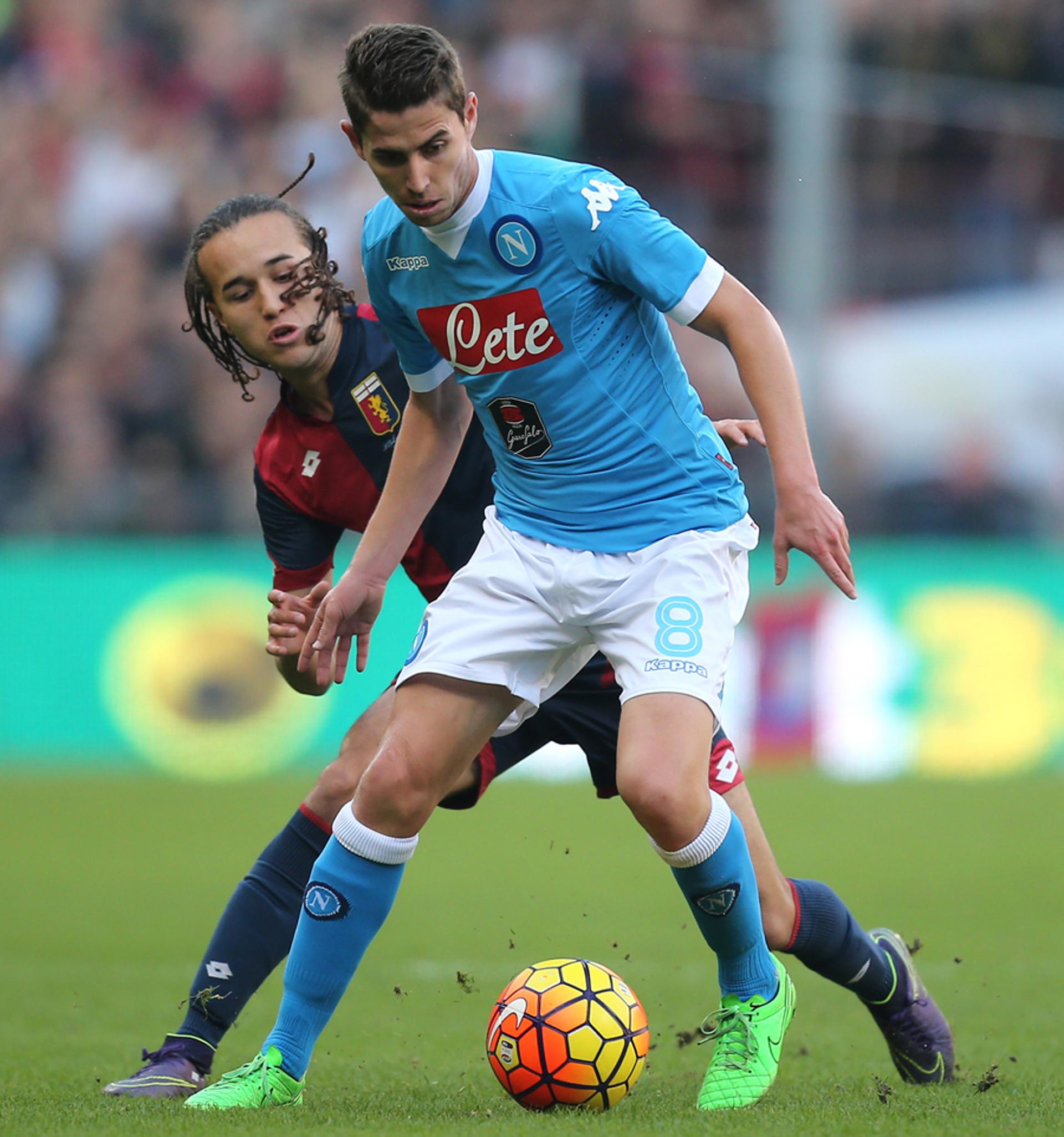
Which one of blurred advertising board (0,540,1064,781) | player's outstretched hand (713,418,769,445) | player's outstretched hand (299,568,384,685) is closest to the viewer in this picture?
player's outstretched hand (299,568,384,685)

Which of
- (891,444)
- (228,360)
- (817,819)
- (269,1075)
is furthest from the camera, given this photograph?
(891,444)

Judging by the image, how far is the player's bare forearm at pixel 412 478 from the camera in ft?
13.2

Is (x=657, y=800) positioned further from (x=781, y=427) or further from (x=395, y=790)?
(x=781, y=427)

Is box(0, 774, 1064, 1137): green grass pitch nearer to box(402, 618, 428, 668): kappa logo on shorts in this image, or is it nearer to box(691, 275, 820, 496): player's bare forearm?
box(402, 618, 428, 668): kappa logo on shorts

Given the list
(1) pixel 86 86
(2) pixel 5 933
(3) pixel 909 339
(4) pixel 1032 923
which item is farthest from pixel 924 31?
(2) pixel 5 933

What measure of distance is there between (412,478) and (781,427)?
93 cm

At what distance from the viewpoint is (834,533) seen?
11.2 feet

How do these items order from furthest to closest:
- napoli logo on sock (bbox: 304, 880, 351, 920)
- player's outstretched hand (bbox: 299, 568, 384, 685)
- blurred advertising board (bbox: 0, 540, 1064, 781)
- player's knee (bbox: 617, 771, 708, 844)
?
blurred advertising board (bbox: 0, 540, 1064, 781)
player's outstretched hand (bbox: 299, 568, 384, 685)
napoli logo on sock (bbox: 304, 880, 351, 920)
player's knee (bbox: 617, 771, 708, 844)

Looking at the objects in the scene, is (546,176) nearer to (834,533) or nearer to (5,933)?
(834,533)

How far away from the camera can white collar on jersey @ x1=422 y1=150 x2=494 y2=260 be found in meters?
3.67

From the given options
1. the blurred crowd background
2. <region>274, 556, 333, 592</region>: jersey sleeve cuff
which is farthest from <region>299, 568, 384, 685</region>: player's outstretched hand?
the blurred crowd background

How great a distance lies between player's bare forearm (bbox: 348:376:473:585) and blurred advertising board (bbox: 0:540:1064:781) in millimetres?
7054

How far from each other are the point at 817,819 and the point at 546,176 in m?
6.16

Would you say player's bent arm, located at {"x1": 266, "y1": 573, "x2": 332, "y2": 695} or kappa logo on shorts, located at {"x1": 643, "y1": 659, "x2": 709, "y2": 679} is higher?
player's bent arm, located at {"x1": 266, "y1": 573, "x2": 332, "y2": 695}
